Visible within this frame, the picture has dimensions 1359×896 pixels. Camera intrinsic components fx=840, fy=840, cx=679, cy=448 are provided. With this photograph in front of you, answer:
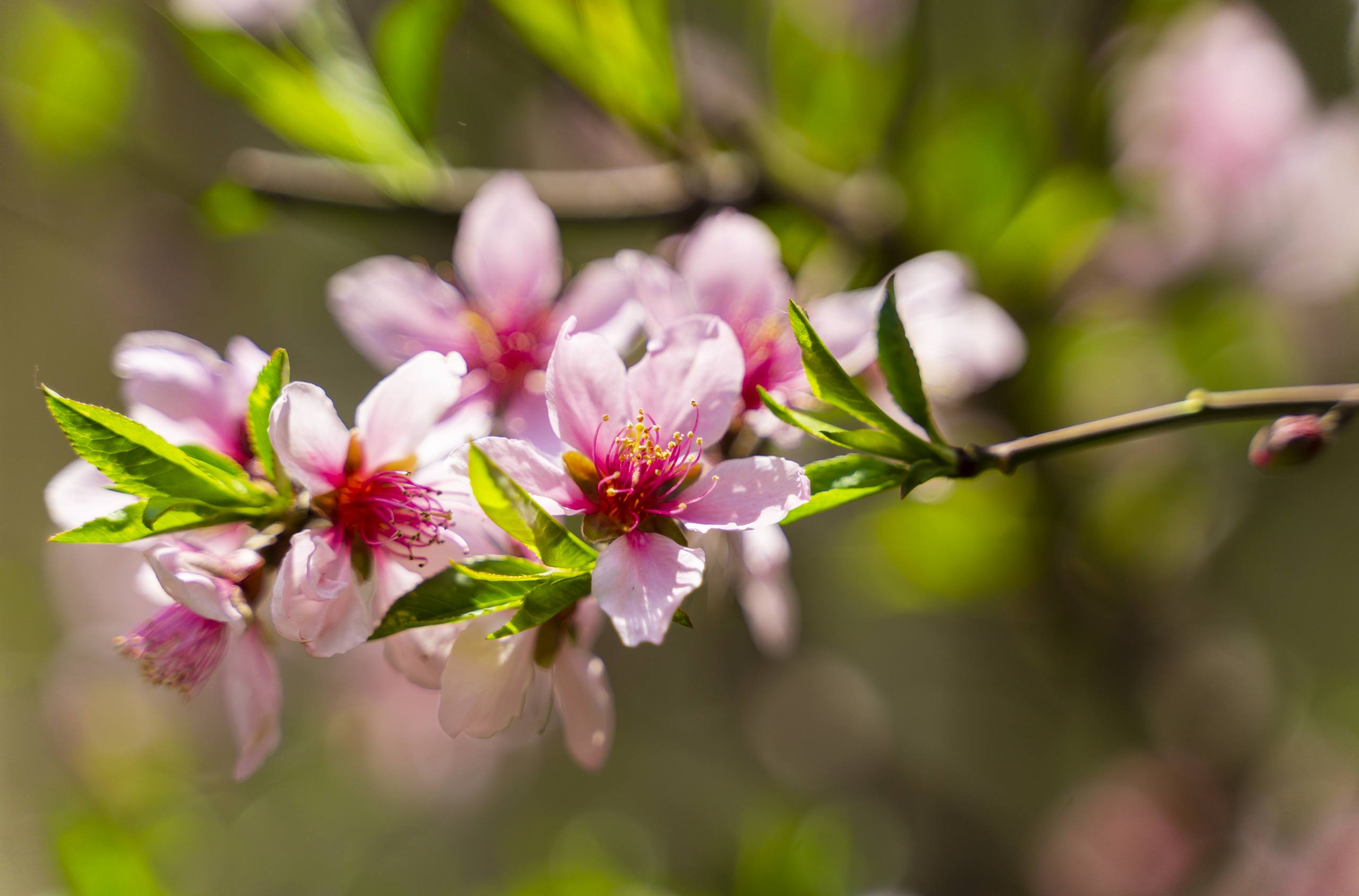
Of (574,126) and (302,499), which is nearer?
(302,499)

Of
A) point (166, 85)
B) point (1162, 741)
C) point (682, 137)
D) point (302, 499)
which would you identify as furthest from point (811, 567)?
point (166, 85)

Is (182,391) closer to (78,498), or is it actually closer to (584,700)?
(78,498)

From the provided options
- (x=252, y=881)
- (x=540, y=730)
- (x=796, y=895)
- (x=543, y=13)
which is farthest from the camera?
(x=252, y=881)

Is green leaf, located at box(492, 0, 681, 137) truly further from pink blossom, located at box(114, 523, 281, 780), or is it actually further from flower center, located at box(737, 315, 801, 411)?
pink blossom, located at box(114, 523, 281, 780)

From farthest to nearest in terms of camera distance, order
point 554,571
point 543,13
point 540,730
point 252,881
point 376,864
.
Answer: point 376,864
point 252,881
point 543,13
point 540,730
point 554,571

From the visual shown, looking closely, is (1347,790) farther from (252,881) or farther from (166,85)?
(166,85)

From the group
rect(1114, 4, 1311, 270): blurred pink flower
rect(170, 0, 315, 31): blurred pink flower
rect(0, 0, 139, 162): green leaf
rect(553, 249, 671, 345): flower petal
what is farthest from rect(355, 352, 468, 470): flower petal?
rect(1114, 4, 1311, 270): blurred pink flower
